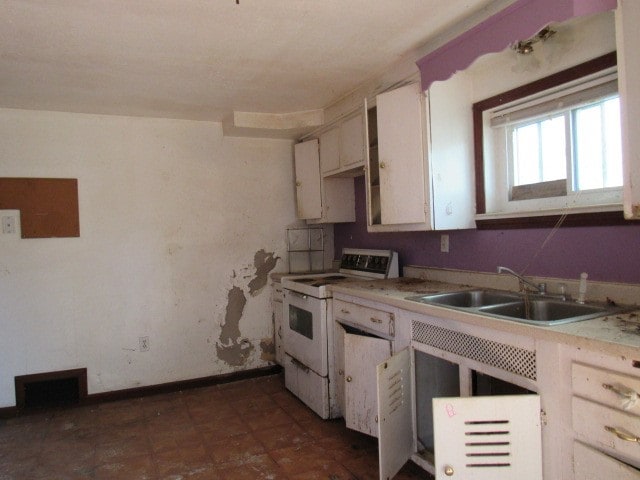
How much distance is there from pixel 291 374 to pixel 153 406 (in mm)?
1081

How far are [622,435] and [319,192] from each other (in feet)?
9.18

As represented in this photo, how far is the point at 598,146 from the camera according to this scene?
2012mm

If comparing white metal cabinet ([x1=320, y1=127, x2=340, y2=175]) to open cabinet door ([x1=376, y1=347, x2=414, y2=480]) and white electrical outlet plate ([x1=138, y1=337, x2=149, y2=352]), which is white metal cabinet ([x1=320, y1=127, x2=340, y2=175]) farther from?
white electrical outlet plate ([x1=138, y1=337, x2=149, y2=352])

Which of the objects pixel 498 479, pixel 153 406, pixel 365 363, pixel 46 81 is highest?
pixel 46 81

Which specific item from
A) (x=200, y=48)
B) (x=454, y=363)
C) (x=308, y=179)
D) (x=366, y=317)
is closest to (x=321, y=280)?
(x=366, y=317)

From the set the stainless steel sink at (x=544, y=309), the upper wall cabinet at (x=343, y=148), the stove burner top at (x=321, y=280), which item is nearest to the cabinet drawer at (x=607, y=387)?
the stainless steel sink at (x=544, y=309)

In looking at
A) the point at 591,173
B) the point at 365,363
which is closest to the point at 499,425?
the point at 365,363

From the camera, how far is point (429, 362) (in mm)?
2307

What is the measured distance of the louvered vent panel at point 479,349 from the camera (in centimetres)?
158

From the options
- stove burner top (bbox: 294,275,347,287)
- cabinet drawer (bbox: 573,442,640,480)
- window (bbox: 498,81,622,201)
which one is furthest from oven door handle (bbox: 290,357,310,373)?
cabinet drawer (bbox: 573,442,640,480)

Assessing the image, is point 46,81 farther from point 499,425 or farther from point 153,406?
point 499,425

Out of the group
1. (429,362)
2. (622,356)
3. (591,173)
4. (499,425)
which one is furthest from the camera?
(429,362)

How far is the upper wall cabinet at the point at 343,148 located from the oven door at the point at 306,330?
1.03m

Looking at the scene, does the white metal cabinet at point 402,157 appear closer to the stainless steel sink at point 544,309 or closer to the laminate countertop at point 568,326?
the laminate countertop at point 568,326
